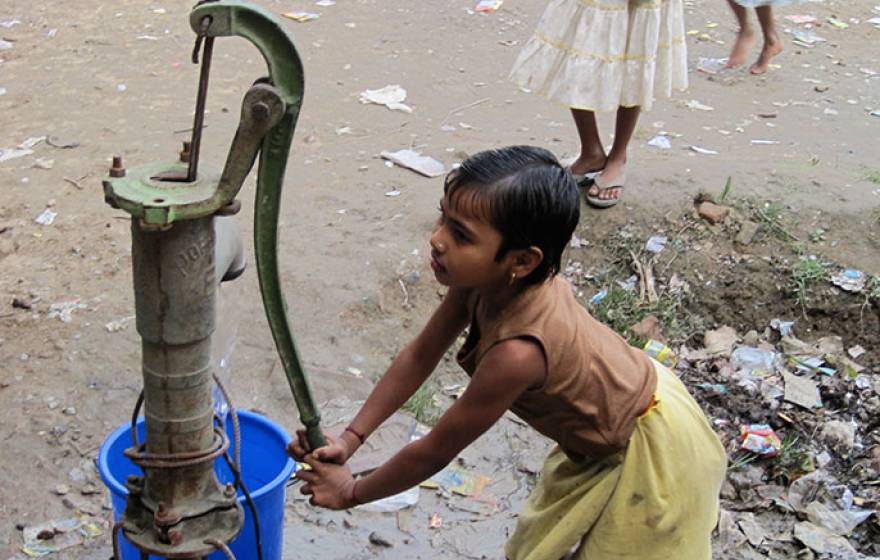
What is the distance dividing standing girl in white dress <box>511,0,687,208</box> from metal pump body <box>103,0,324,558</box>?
213 centimetres

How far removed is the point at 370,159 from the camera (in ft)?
13.6

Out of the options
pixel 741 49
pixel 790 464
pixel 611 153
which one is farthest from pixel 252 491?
pixel 741 49

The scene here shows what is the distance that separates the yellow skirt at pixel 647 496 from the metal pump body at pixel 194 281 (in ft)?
2.01

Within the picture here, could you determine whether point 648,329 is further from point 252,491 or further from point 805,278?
point 252,491

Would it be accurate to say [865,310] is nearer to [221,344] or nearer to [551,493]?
[551,493]

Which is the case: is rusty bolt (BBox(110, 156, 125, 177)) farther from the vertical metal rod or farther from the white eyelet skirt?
the white eyelet skirt

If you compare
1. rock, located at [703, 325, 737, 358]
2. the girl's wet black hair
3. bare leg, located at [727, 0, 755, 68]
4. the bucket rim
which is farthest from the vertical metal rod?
bare leg, located at [727, 0, 755, 68]

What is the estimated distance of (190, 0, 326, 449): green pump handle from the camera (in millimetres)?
1249

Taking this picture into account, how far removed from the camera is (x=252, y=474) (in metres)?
2.05

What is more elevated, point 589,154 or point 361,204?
point 589,154

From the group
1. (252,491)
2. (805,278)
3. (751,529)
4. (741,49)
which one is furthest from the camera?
(741,49)

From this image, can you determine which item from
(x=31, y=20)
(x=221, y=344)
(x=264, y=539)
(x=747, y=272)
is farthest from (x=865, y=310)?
(x=31, y=20)

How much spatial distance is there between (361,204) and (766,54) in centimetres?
279

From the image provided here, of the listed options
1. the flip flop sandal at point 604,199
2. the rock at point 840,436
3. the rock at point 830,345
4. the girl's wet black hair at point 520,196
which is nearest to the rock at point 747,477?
the rock at point 840,436
